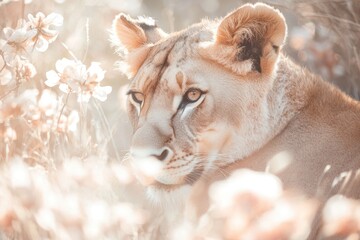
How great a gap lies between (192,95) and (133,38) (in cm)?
68

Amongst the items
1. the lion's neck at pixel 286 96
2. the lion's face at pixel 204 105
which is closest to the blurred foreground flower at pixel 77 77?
the lion's face at pixel 204 105

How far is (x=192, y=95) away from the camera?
9.76 feet

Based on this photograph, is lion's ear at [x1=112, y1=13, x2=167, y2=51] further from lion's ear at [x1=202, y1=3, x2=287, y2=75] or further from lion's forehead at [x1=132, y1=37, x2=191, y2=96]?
lion's ear at [x1=202, y1=3, x2=287, y2=75]

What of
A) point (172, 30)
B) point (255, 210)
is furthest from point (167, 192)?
point (172, 30)

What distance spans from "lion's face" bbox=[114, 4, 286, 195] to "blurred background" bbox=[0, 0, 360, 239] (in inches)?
7.3

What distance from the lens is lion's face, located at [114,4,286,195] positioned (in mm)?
2908

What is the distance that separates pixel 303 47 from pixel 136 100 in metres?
3.50

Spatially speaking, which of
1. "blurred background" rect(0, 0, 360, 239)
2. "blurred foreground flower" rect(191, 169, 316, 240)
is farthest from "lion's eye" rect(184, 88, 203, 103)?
"blurred foreground flower" rect(191, 169, 316, 240)

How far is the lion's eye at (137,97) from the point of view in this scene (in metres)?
3.20

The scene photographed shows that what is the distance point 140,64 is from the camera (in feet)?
11.3

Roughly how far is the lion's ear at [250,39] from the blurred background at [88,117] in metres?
0.61

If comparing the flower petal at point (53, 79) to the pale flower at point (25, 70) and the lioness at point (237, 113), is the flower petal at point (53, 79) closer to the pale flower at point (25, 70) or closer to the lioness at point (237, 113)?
the pale flower at point (25, 70)

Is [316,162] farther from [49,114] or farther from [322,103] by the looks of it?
[49,114]

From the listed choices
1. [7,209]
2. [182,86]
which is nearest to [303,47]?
[182,86]
